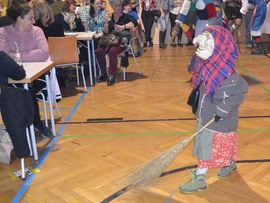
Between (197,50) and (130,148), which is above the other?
(197,50)

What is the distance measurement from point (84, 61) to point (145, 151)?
2.90 meters

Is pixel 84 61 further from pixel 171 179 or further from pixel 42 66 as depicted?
pixel 171 179

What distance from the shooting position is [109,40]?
18.2 feet

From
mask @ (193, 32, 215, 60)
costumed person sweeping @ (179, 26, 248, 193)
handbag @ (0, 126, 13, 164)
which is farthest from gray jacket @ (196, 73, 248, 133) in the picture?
handbag @ (0, 126, 13, 164)

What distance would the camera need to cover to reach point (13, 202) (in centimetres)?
251

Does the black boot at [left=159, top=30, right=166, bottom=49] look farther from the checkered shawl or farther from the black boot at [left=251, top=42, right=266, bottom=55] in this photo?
the checkered shawl

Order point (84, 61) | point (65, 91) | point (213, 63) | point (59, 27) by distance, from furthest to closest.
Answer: point (84, 61) → point (65, 91) → point (59, 27) → point (213, 63)

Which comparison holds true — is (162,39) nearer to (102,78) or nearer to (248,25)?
(248,25)

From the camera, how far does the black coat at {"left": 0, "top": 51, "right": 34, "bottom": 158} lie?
2.69 meters

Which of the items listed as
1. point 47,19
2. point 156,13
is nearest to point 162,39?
point 156,13

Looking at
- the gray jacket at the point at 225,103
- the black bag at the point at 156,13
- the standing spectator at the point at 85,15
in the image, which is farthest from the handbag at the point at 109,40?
the black bag at the point at 156,13

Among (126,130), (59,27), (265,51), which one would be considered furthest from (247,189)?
(265,51)

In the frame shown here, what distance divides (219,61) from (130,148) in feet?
4.10

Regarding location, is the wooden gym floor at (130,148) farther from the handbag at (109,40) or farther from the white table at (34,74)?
the handbag at (109,40)
